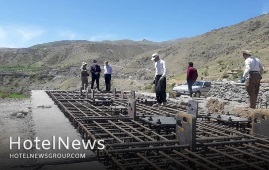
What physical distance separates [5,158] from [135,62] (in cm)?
7734

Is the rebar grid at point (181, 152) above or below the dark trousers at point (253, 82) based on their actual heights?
below

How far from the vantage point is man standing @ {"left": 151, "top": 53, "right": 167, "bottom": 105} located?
11141 mm

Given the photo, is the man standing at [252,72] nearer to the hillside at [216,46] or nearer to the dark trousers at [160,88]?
the dark trousers at [160,88]

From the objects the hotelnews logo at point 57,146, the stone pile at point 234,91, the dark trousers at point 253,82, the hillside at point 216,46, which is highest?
the hillside at point 216,46

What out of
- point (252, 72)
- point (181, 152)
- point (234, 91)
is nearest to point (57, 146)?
point (181, 152)

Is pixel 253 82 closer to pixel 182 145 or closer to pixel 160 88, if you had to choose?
pixel 160 88

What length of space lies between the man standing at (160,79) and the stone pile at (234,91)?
5.78 m

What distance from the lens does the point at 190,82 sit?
15789mm

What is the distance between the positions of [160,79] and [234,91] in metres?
7.76

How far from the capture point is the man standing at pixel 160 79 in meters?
11.1

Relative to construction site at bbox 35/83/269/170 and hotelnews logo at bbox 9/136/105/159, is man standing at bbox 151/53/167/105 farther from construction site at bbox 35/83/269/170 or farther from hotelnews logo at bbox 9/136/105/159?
hotelnews logo at bbox 9/136/105/159

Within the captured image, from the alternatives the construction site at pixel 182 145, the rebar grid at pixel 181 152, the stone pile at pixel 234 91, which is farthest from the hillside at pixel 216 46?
the rebar grid at pixel 181 152

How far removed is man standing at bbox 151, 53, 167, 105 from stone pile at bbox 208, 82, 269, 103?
19.0 ft

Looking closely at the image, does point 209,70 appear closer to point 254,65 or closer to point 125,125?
point 254,65
